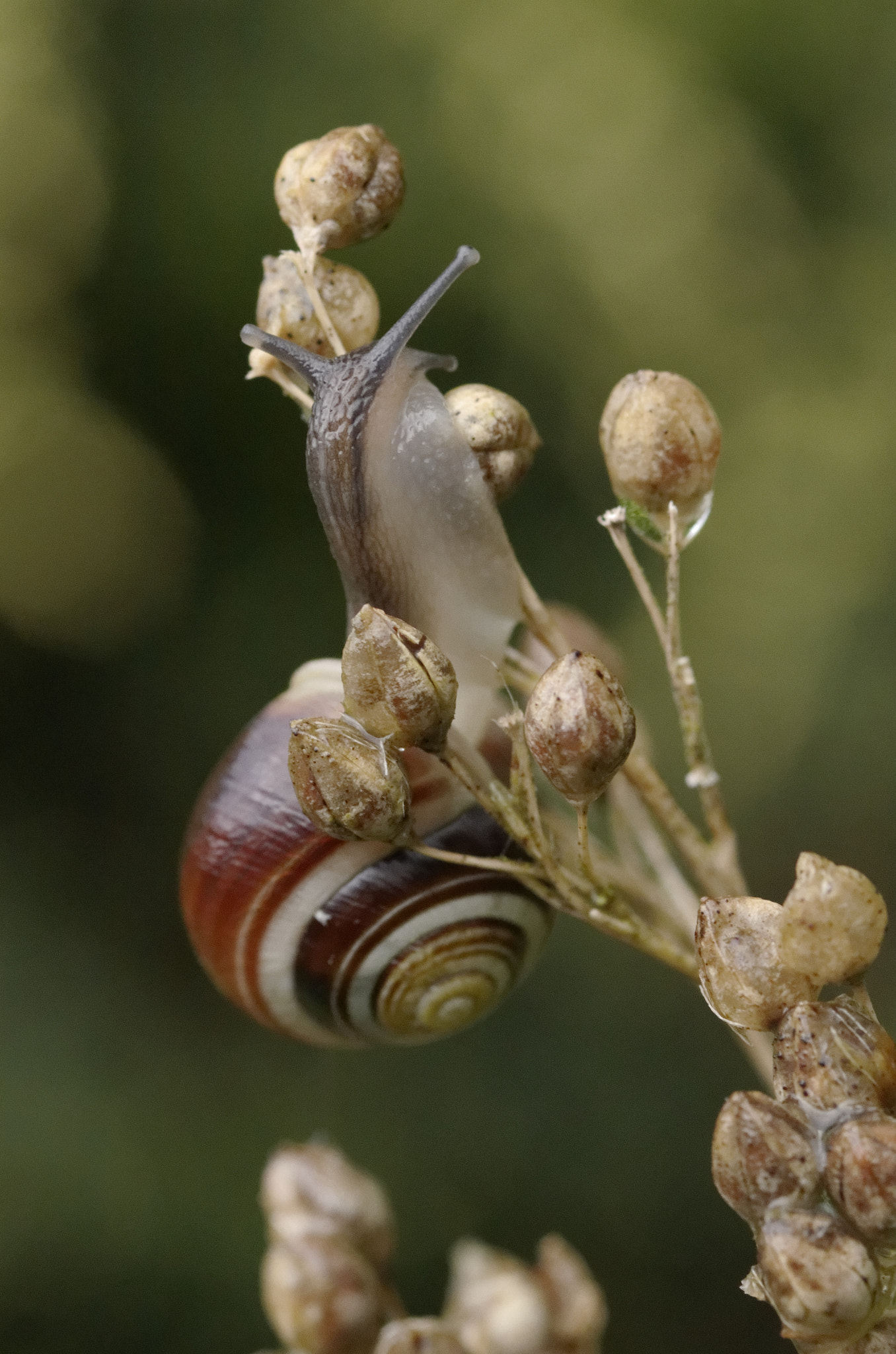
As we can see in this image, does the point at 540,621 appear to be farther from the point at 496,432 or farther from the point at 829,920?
the point at 829,920

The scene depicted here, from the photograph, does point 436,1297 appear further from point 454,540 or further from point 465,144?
Result: point 465,144

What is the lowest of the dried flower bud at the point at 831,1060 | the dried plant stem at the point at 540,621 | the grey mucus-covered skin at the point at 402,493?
the dried flower bud at the point at 831,1060

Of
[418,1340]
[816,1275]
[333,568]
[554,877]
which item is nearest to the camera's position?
[816,1275]

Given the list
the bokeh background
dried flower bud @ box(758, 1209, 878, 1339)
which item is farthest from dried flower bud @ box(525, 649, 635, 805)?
the bokeh background

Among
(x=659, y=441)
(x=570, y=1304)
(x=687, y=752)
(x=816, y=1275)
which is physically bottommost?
(x=570, y=1304)

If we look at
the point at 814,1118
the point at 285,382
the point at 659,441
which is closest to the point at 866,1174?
the point at 814,1118

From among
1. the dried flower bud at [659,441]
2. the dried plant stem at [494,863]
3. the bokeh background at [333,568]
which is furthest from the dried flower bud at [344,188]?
the bokeh background at [333,568]

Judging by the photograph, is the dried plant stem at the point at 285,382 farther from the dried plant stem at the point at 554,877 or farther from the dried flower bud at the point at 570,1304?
the dried flower bud at the point at 570,1304
